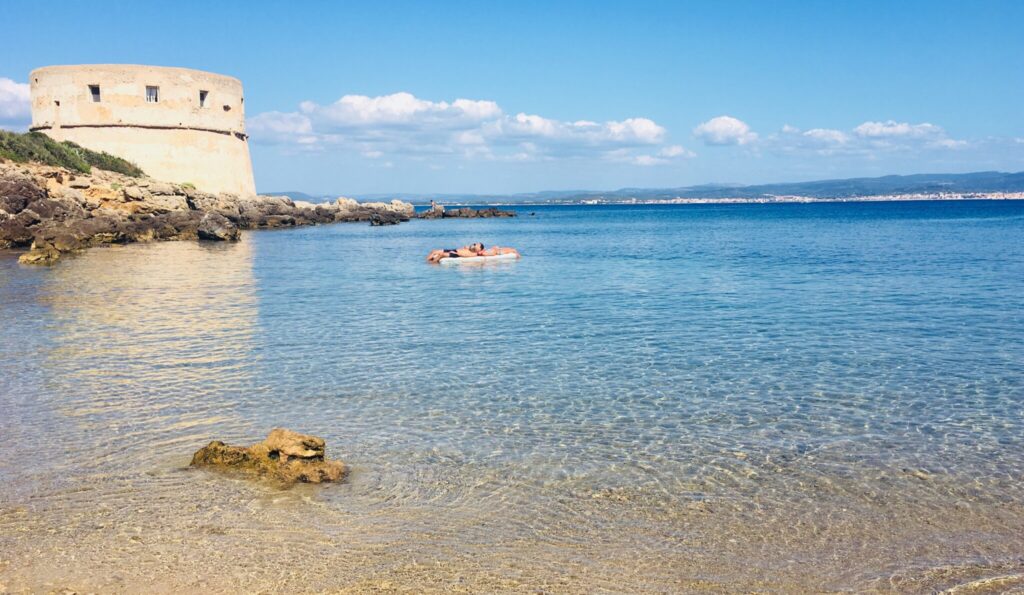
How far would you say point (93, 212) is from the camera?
3666 centimetres

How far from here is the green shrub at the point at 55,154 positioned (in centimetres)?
4031

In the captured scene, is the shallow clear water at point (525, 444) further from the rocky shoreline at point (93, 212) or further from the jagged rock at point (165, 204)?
the jagged rock at point (165, 204)

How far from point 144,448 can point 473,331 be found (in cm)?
651

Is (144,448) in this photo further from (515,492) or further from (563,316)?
(563,316)

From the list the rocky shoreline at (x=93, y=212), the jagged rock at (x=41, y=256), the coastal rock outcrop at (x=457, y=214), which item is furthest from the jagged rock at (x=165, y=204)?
the coastal rock outcrop at (x=457, y=214)

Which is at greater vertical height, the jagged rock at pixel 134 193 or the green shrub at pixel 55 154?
the green shrub at pixel 55 154

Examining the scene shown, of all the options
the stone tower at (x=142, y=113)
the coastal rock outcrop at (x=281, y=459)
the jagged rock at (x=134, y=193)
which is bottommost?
the coastal rock outcrop at (x=281, y=459)

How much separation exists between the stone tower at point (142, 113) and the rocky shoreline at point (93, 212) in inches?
174

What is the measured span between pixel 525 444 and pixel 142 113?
52474 mm

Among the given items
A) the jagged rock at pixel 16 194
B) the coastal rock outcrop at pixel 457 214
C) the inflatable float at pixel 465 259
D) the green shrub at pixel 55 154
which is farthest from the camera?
the coastal rock outcrop at pixel 457 214

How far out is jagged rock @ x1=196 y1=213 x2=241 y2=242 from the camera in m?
36.6

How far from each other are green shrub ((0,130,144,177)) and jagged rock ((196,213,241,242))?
10.2 metres

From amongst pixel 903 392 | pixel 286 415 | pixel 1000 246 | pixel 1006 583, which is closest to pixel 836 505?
pixel 1006 583

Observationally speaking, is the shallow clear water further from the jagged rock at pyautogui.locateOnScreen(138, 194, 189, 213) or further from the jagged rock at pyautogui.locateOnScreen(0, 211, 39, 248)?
the jagged rock at pyautogui.locateOnScreen(138, 194, 189, 213)
